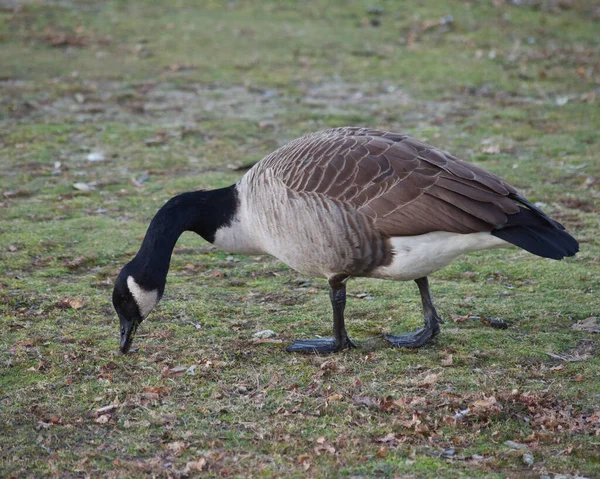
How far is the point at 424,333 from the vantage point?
6000mm

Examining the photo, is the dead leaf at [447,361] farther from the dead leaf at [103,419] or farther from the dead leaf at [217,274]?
the dead leaf at [217,274]

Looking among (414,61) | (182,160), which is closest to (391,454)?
(182,160)

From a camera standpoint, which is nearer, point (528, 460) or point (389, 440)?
point (528, 460)

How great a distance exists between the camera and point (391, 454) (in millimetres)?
4430

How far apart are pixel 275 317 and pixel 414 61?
10059mm

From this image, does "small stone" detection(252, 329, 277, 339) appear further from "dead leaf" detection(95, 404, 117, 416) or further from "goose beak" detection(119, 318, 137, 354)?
"dead leaf" detection(95, 404, 117, 416)

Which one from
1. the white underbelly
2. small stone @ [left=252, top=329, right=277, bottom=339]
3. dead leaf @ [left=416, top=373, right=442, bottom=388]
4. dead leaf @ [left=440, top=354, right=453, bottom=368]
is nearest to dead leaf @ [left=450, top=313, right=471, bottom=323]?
dead leaf @ [left=440, top=354, right=453, bottom=368]

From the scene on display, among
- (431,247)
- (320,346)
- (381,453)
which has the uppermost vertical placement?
(431,247)

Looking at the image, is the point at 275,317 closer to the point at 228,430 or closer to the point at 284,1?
the point at 228,430

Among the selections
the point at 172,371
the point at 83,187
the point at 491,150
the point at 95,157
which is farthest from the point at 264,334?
the point at 491,150

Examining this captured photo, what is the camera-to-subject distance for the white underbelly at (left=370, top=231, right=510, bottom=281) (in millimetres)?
5383

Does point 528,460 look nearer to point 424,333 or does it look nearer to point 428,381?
point 428,381

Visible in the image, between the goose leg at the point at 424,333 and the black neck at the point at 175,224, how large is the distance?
1560 mm

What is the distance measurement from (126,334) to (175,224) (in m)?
0.90
